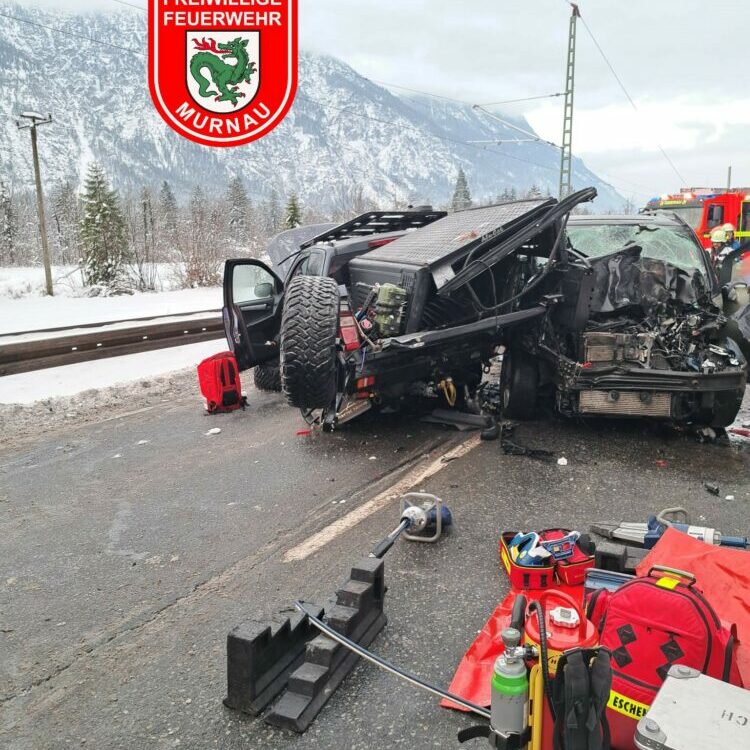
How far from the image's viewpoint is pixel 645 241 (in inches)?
277

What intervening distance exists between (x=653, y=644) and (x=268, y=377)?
6.90 meters

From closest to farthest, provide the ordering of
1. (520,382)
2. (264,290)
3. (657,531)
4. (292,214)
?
(657,531), (520,382), (264,290), (292,214)

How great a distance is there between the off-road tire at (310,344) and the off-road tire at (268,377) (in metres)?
3.17

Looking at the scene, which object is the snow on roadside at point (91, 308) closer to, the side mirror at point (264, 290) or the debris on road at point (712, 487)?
the side mirror at point (264, 290)

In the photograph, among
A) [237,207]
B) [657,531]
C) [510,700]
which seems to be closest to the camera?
[510,700]

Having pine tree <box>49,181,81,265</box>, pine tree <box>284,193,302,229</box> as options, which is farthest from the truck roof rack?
pine tree <box>49,181,81,265</box>

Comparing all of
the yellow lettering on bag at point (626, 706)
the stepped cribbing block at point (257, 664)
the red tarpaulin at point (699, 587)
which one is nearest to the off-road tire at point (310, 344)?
the red tarpaulin at point (699, 587)

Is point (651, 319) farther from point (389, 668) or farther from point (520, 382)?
point (389, 668)

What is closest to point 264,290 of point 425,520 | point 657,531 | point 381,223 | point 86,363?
point 381,223

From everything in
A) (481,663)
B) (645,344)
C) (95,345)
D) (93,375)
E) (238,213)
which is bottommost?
(93,375)

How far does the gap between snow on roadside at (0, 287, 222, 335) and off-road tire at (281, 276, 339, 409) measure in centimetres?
1390

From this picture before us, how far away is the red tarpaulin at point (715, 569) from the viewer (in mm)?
2637

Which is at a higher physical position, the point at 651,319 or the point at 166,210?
the point at 166,210

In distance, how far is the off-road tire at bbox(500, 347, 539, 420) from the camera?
6277 mm
